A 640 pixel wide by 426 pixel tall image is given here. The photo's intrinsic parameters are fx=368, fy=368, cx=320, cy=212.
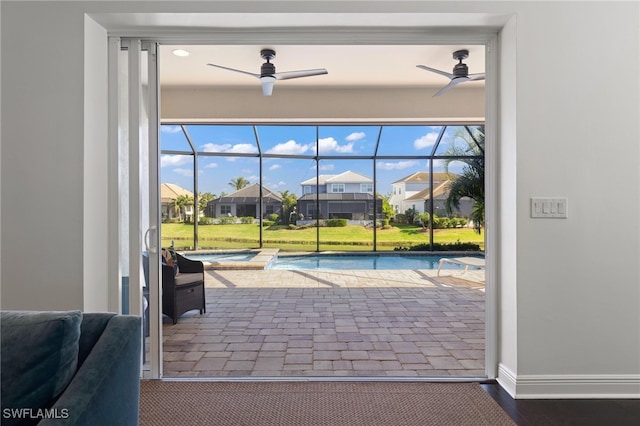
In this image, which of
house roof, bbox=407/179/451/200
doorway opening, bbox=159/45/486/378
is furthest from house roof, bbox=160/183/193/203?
house roof, bbox=407/179/451/200

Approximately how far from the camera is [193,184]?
28.9 feet

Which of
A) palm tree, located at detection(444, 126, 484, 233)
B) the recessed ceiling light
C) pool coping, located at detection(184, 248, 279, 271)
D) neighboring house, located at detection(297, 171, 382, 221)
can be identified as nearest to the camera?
the recessed ceiling light

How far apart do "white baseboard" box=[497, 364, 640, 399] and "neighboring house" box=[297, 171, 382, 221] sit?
797 cm

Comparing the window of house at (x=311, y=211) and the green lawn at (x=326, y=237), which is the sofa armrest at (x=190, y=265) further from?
the window of house at (x=311, y=211)

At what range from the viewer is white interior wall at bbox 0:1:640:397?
87.0 inches

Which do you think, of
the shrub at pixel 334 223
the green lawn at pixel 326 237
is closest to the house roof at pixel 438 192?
the green lawn at pixel 326 237

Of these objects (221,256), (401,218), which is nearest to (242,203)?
(221,256)

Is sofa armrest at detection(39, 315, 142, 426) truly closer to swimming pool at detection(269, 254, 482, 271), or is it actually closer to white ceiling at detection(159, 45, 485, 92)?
white ceiling at detection(159, 45, 485, 92)

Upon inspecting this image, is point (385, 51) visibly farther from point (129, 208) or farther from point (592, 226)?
point (129, 208)

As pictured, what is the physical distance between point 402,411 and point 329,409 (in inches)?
16.2

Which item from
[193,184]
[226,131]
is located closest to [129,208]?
[193,184]

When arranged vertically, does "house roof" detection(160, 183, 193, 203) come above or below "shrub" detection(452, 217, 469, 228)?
above

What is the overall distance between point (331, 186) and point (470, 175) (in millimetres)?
3593

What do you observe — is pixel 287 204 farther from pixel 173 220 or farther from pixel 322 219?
pixel 173 220
